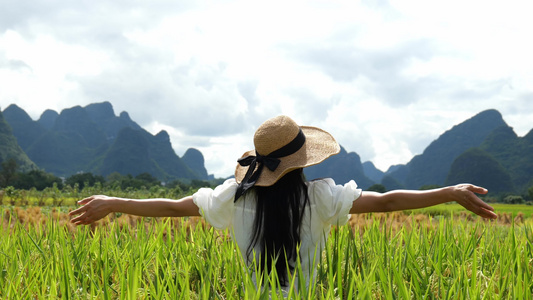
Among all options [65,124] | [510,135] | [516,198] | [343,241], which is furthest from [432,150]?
[343,241]

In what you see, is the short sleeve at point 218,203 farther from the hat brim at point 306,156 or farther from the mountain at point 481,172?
the mountain at point 481,172

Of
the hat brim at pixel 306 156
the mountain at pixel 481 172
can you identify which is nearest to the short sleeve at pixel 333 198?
the hat brim at pixel 306 156

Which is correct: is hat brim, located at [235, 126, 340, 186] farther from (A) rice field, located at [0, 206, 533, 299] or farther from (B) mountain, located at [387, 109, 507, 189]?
(B) mountain, located at [387, 109, 507, 189]

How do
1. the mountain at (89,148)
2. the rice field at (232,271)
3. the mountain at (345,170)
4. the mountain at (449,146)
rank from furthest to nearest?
the mountain at (345,170) → the mountain at (449,146) → the mountain at (89,148) → the rice field at (232,271)

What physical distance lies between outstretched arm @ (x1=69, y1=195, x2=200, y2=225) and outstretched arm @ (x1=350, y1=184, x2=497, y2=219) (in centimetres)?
86

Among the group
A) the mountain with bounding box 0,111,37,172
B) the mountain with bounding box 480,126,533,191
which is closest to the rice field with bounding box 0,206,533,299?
the mountain with bounding box 0,111,37,172

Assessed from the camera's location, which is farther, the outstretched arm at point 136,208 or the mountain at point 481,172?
the mountain at point 481,172

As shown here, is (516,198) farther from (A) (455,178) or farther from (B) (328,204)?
(A) (455,178)

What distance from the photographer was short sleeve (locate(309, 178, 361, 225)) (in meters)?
2.13

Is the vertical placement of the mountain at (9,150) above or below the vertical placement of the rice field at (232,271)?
above

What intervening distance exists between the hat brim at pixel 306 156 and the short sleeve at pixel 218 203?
93 mm

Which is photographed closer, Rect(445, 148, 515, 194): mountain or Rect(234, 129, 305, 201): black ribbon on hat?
Rect(234, 129, 305, 201): black ribbon on hat

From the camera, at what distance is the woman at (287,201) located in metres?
2.13

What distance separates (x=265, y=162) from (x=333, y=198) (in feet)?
1.19
